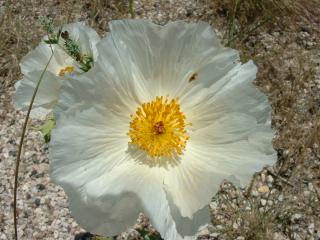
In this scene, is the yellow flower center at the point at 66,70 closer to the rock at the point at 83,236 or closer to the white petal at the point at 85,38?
the white petal at the point at 85,38

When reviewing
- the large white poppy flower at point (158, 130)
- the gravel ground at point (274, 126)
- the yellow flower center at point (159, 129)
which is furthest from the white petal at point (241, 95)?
the gravel ground at point (274, 126)

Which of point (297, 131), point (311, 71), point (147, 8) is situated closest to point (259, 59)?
point (311, 71)

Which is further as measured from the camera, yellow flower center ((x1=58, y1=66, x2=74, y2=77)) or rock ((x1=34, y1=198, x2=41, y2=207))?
rock ((x1=34, y1=198, x2=41, y2=207))

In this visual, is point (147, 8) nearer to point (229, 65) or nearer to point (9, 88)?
point (9, 88)

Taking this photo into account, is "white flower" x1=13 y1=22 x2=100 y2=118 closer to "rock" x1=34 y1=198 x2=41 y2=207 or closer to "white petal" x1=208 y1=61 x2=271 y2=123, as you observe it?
"white petal" x1=208 y1=61 x2=271 y2=123

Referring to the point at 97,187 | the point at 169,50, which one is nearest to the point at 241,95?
the point at 169,50

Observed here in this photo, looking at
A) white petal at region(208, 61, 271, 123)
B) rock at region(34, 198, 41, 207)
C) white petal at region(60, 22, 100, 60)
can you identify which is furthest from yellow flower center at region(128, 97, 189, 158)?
rock at region(34, 198, 41, 207)
